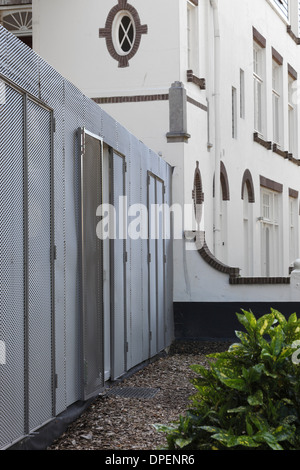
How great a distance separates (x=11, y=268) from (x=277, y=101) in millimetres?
19599

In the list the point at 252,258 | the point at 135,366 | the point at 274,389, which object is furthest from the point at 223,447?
the point at 252,258

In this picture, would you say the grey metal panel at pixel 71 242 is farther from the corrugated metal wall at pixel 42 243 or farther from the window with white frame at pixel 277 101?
the window with white frame at pixel 277 101

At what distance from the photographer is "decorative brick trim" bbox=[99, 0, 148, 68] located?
53.9ft

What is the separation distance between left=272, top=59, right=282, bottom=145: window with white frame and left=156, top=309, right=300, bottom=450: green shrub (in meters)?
19.8

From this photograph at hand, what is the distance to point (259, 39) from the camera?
22.4 meters

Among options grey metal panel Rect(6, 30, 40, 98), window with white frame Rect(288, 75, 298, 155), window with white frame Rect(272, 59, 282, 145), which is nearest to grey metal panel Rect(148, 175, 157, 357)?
grey metal panel Rect(6, 30, 40, 98)

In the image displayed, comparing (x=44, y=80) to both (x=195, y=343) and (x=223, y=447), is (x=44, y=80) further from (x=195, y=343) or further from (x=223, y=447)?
(x=195, y=343)

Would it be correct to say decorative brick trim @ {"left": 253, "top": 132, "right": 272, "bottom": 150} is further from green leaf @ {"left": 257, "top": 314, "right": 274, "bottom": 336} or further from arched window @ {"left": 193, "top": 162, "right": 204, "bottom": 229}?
green leaf @ {"left": 257, "top": 314, "right": 274, "bottom": 336}

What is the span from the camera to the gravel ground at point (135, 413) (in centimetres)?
780

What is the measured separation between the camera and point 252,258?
844 inches

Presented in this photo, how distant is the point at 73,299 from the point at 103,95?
27.4 ft

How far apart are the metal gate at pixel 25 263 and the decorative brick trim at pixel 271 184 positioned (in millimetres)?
15002

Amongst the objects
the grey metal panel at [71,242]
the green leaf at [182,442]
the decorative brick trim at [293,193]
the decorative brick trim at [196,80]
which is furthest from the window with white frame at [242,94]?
the green leaf at [182,442]

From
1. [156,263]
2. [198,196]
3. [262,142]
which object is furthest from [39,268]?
[262,142]
